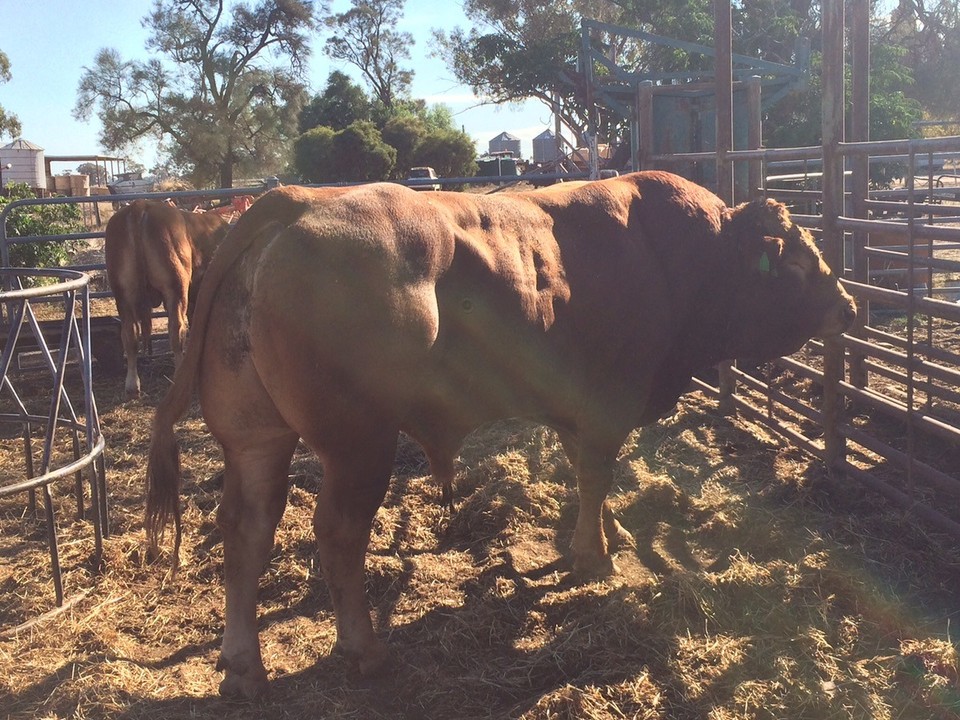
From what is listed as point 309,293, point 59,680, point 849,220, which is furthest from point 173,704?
point 849,220

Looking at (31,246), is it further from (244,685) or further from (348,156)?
(348,156)

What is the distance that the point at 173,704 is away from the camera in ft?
10.6

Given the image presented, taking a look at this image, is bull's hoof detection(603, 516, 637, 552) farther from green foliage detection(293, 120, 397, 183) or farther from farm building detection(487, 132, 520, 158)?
farm building detection(487, 132, 520, 158)

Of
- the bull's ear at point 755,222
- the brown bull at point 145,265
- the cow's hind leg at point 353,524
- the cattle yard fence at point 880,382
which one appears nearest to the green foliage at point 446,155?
the brown bull at point 145,265

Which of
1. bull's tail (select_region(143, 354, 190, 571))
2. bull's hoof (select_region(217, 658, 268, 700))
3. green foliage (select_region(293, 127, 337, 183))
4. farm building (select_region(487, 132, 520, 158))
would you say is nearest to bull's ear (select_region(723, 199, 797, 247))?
bull's tail (select_region(143, 354, 190, 571))

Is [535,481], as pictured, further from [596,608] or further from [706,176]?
[706,176]

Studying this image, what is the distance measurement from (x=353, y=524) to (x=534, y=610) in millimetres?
1008

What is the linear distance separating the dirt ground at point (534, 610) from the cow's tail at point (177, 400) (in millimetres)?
542

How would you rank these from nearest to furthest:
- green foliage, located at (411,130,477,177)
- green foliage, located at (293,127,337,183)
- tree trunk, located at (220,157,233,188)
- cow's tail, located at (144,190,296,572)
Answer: cow's tail, located at (144,190,296,572), green foliage, located at (293,127,337,183), green foliage, located at (411,130,477,177), tree trunk, located at (220,157,233,188)

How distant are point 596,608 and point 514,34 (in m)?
32.2

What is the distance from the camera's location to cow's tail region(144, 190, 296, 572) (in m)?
3.23

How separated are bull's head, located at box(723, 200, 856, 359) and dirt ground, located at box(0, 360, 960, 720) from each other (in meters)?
0.89

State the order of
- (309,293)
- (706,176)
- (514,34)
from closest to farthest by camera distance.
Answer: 1. (309,293)
2. (706,176)
3. (514,34)

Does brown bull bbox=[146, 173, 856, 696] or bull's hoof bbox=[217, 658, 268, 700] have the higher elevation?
brown bull bbox=[146, 173, 856, 696]
